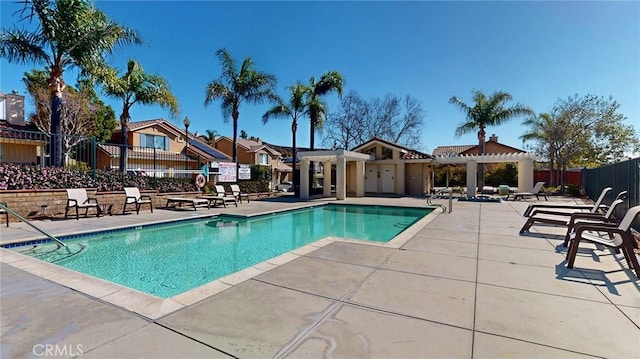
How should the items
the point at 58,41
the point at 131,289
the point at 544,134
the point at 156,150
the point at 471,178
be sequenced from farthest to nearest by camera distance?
the point at 156,150 < the point at 544,134 < the point at 471,178 < the point at 58,41 < the point at 131,289

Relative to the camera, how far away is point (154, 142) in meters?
27.5

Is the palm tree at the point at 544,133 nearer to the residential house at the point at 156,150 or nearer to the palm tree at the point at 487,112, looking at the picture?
the palm tree at the point at 487,112

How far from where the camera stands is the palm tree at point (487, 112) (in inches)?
959

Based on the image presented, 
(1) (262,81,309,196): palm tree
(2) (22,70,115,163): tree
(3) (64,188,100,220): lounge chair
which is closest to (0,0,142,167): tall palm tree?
(3) (64,188,100,220): lounge chair

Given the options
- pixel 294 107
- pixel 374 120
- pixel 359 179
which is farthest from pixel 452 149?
pixel 294 107

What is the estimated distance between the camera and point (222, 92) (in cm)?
2039

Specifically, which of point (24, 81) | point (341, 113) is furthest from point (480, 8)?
point (24, 81)

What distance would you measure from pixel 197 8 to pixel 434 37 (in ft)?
35.8

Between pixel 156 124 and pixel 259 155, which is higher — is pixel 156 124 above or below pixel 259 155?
above

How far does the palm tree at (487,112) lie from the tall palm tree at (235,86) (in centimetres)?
1605

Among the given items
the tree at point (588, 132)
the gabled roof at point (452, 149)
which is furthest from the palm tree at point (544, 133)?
the gabled roof at point (452, 149)

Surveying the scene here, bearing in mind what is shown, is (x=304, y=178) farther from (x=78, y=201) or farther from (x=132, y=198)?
(x=78, y=201)

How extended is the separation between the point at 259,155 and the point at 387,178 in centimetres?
1714

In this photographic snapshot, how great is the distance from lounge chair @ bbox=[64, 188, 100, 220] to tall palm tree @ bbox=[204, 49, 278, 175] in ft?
32.9
